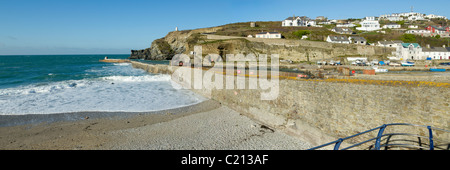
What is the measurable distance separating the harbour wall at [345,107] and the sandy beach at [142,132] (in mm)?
808

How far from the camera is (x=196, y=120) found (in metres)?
12.7

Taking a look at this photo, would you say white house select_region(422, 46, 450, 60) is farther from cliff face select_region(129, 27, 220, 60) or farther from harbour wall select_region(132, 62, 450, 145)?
cliff face select_region(129, 27, 220, 60)

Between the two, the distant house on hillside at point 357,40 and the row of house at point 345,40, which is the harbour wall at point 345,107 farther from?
the distant house on hillside at point 357,40

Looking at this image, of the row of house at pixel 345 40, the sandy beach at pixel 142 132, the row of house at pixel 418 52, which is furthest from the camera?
the row of house at pixel 345 40

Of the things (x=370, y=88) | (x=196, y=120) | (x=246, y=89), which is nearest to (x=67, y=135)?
(x=196, y=120)

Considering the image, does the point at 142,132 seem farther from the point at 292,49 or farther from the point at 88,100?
the point at 292,49

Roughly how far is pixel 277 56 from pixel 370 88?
37.7 meters

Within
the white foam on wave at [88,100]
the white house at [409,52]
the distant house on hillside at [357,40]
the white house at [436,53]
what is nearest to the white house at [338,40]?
the distant house on hillside at [357,40]

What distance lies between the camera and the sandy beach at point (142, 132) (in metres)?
9.27

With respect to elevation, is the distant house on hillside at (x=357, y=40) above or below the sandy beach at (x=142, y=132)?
above

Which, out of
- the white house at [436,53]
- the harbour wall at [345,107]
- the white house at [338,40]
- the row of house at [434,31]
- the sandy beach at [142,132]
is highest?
the row of house at [434,31]

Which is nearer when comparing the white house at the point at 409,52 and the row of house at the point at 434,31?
the white house at the point at 409,52
